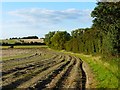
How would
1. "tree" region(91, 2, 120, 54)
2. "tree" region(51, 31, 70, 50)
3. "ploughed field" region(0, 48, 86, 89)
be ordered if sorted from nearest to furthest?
"ploughed field" region(0, 48, 86, 89)
"tree" region(91, 2, 120, 54)
"tree" region(51, 31, 70, 50)

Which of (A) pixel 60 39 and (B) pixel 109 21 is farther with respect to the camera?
(A) pixel 60 39

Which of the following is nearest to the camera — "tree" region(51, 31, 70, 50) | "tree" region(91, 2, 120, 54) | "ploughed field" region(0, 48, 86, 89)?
"ploughed field" region(0, 48, 86, 89)

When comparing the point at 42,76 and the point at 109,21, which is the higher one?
the point at 109,21

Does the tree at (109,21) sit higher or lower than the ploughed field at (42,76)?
higher

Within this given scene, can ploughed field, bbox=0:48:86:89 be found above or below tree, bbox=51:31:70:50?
below

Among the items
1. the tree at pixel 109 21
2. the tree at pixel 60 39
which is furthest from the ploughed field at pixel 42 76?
the tree at pixel 60 39

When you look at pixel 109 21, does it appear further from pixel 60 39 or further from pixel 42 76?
pixel 60 39

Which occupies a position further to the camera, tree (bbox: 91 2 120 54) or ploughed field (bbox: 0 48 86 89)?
tree (bbox: 91 2 120 54)

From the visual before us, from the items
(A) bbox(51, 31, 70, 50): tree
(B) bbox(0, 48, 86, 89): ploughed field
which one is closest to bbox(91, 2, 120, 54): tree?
(B) bbox(0, 48, 86, 89): ploughed field

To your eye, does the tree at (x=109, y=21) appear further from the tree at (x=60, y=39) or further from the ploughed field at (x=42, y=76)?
the tree at (x=60, y=39)

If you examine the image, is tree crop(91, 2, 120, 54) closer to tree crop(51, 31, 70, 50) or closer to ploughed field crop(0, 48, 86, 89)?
ploughed field crop(0, 48, 86, 89)

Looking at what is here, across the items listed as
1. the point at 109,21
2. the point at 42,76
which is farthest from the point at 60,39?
the point at 42,76

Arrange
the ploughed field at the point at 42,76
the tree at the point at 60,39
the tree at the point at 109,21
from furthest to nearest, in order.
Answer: the tree at the point at 60,39 → the tree at the point at 109,21 → the ploughed field at the point at 42,76

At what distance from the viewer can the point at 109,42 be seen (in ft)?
136
